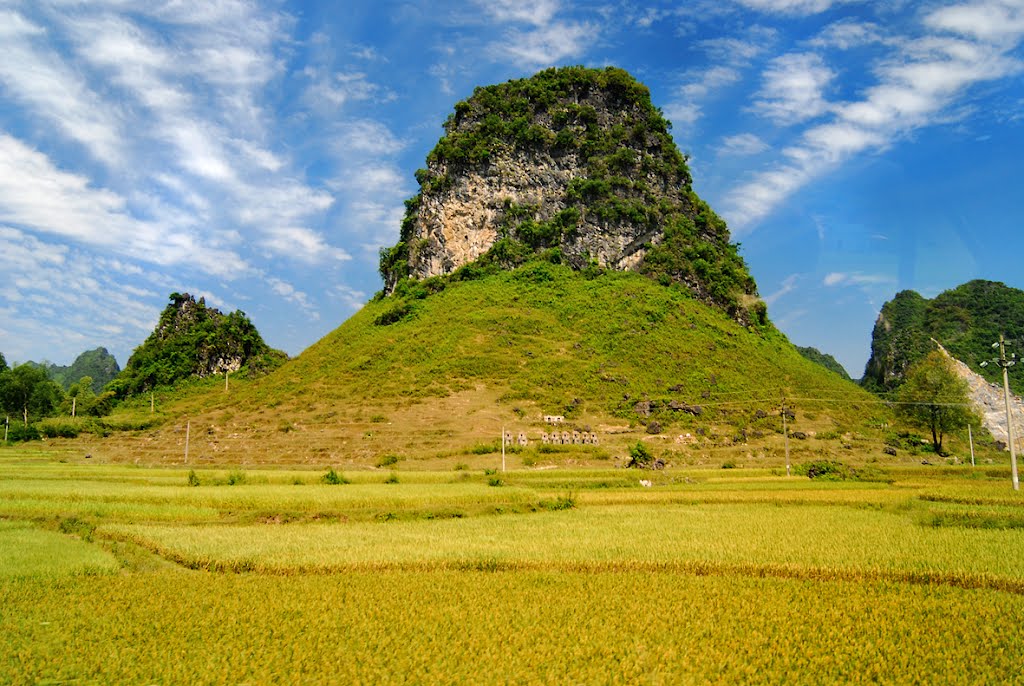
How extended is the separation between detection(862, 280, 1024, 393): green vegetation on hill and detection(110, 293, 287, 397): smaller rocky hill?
268 feet

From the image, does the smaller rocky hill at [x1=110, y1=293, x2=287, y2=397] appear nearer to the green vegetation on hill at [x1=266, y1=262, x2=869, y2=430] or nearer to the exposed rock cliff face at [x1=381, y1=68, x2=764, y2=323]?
the green vegetation on hill at [x1=266, y1=262, x2=869, y2=430]

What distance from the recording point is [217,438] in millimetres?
49281

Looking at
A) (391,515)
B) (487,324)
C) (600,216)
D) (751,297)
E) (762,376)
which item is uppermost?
(600,216)

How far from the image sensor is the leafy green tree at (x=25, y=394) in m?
68.9

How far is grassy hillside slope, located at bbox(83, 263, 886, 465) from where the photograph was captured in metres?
47.3

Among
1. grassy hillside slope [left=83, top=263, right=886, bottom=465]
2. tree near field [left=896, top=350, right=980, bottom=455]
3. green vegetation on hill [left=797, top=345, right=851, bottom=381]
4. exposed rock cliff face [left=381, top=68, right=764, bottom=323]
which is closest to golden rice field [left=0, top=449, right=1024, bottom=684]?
grassy hillside slope [left=83, top=263, right=886, bottom=465]

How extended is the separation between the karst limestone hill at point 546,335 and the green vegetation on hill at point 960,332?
23.2 meters

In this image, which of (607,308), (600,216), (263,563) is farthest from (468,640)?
(600,216)

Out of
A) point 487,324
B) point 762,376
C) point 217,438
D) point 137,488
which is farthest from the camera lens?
point 487,324

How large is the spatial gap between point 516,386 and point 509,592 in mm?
43514

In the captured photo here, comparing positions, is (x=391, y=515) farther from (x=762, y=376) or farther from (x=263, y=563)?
(x=762, y=376)

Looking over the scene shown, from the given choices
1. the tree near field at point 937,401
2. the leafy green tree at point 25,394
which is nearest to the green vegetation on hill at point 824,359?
the tree near field at point 937,401

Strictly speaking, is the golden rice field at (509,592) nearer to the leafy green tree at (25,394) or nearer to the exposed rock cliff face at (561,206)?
the exposed rock cliff face at (561,206)

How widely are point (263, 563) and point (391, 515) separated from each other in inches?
343
